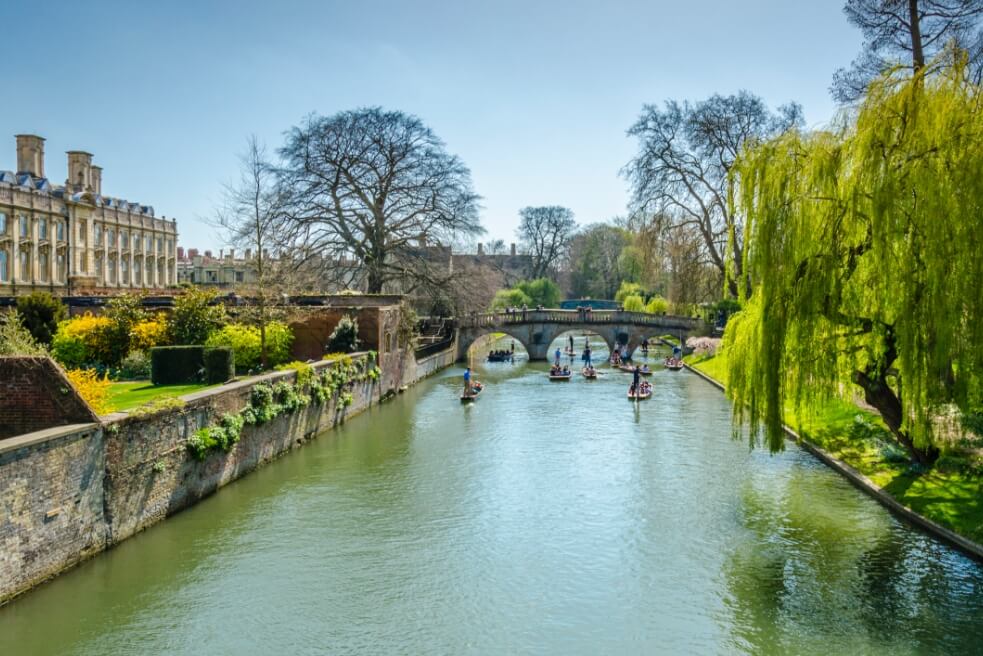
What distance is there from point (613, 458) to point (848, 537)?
6.60 m

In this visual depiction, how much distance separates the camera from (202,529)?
13.0 meters

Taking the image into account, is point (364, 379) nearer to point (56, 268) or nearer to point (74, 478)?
point (74, 478)

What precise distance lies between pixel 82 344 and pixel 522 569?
18482 mm

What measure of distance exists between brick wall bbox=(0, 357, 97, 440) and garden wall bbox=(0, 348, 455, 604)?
48 centimetres

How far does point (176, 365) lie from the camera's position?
795 inches

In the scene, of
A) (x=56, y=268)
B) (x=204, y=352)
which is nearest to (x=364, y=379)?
(x=204, y=352)

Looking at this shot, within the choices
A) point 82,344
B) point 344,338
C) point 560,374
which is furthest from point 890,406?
point 82,344

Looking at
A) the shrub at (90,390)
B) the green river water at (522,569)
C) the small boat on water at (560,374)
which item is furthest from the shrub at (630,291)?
the shrub at (90,390)

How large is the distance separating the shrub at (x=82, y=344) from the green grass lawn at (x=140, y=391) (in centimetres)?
406

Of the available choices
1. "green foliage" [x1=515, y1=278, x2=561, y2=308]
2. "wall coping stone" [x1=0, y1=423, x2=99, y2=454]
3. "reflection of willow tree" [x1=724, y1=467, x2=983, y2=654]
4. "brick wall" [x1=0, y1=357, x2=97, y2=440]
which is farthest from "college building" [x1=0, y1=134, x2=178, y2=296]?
"reflection of willow tree" [x1=724, y1=467, x2=983, y2=654]

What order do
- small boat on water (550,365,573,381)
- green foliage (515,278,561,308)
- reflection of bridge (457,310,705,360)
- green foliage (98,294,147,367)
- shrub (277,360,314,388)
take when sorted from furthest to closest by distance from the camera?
green foliage (515,278,561,308)
reflection of bridge (457,310,705,360)
small boat on water (550,365,573,381)
green foliage (98,294,147,367)
shrub (277,360,314,388)

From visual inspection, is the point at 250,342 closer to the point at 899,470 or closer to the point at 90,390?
the point at 90,390

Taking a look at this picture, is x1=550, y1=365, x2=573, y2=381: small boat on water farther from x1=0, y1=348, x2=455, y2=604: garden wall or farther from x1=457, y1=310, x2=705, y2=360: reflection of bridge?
x1=0, y1=348, x2=455, y2=604: garden wall

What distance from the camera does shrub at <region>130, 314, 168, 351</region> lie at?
2375 cm
